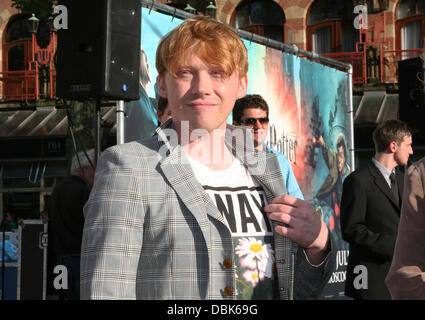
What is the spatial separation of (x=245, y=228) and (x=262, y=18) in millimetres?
19085

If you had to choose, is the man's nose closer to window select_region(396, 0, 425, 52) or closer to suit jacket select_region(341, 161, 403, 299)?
suit jacket select_region(341, 161, 403, 299)

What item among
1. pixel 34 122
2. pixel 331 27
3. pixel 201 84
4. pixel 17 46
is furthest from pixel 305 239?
pixel 17 46

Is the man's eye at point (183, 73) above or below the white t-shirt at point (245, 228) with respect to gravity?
above

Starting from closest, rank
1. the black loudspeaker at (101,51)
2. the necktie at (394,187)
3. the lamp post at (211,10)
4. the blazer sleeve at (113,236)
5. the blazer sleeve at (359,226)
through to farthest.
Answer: the blazer sleeve at (113,236), the blazer sleeve at (359,226), the necktie at (394,187), the black loudspeaker at (101,51), the lamp post at (211,10)

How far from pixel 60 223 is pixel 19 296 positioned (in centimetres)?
163

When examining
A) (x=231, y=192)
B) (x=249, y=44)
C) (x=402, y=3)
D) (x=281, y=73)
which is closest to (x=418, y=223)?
(x=231, y=192)

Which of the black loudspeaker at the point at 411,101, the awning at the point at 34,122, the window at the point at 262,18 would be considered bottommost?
the black loudspeaker at the point at 411,101

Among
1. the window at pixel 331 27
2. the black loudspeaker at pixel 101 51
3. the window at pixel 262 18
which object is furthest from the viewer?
the window at pixel 262 18

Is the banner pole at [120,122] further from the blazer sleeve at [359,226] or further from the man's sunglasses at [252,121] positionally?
the blazer sleeve at [359,226]

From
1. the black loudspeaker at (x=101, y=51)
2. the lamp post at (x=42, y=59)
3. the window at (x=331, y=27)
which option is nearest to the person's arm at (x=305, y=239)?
the black loudspeaker at (x=101, y=51)

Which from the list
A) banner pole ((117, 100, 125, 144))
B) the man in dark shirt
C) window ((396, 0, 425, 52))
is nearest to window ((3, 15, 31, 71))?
window ((396, 0, 425, 52))

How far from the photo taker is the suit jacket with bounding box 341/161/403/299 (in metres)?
4.80

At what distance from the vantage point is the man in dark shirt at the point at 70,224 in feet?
20.6

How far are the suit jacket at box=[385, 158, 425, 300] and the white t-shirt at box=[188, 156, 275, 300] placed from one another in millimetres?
456
